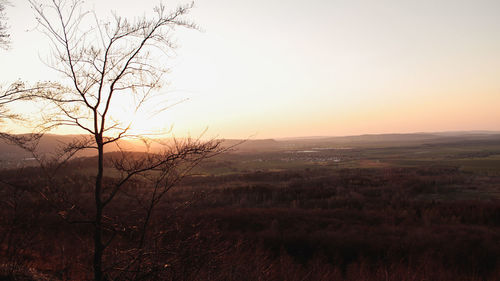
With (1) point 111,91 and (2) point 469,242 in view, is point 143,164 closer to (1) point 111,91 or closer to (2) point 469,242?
(1) point 111,91

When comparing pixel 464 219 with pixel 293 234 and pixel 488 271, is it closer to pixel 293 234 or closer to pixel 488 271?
pixel 488 271

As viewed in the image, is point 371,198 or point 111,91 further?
point 371,198

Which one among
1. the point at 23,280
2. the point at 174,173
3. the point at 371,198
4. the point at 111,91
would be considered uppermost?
the point at 111,91

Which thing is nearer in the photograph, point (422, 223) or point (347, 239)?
point (347, 239)

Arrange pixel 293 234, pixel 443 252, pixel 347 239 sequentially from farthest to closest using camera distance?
pixel 293 234
pixel 347 239
pixel 443 252

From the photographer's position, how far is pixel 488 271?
10.2 meters

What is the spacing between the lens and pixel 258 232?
14828 millimetres

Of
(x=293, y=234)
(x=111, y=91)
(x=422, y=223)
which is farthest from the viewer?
(x=422, y=223)

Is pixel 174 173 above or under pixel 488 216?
above

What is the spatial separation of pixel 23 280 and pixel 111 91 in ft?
11.8

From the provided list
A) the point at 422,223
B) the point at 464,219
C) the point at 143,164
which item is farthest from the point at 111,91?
the point at 464,219

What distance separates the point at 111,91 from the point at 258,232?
1221cm

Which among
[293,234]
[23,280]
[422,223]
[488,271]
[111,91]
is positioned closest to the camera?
[111,91]

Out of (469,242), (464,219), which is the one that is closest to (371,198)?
(464,219)
